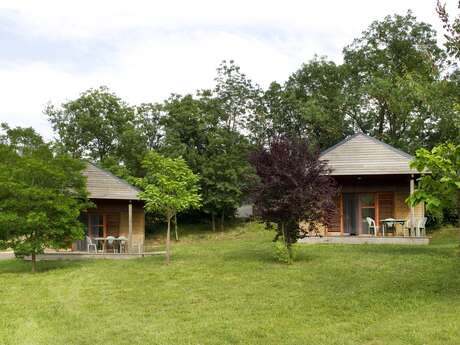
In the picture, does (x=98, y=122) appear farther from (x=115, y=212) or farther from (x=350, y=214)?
(x=350, y=214)

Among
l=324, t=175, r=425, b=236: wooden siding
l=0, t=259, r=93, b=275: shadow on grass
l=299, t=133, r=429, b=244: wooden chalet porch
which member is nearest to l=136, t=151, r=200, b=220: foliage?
l=0, t=259, r=93, b=275: shadow on grass

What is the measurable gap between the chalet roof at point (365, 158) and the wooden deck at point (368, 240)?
2804 millimetres

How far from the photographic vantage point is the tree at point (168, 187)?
1716 centimetres

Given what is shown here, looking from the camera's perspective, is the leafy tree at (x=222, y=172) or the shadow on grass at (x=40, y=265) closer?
the shadow on grass at (x=40, y=265)

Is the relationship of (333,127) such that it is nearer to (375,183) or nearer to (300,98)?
(300,98)

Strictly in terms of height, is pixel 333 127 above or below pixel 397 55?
below

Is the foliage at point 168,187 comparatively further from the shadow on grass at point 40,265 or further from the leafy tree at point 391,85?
the leafy tree at point 391,85

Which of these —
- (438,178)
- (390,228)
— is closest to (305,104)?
(390,228)

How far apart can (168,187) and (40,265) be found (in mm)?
6349

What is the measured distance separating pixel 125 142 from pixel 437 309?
1327 inches

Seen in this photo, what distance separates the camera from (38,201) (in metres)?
16.9

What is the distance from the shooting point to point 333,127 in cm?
3959

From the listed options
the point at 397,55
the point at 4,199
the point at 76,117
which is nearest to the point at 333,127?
the point at 397,55

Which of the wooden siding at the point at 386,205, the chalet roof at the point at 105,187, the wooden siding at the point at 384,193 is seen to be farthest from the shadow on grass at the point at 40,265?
the wooden siding at the point at 386,205
